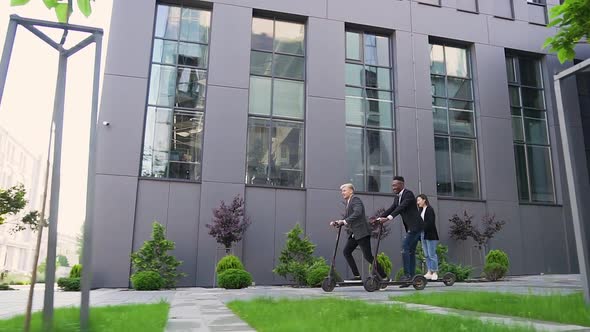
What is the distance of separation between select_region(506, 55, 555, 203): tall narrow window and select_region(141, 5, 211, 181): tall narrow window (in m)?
12.1

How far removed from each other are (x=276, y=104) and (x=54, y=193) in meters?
12.4

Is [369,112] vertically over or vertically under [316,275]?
over

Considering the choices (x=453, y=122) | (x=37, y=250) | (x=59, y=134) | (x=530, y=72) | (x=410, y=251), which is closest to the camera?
(x=37, y=250)

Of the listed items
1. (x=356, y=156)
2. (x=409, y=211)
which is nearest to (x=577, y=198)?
(x=409, y=211)

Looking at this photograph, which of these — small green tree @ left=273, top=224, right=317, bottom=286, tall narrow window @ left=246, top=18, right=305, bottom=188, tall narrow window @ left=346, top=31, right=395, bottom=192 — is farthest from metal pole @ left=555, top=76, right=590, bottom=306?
tall narrow window @ left=346, top=31, right=395, bottom=192

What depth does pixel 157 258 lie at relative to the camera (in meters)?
12.0

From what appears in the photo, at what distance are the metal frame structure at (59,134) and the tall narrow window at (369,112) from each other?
12.4m

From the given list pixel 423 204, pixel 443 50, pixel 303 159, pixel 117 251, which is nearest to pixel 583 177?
pixel 423 204

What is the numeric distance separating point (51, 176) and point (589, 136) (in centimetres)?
494

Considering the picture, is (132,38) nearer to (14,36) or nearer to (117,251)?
(117,251)

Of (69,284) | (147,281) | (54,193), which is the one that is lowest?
(69,284)

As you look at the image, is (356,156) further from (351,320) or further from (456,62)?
(351,320)

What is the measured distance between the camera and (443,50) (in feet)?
57.6

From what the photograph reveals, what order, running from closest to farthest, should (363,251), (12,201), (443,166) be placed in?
(363,251) → (12,201) → (443,166)
